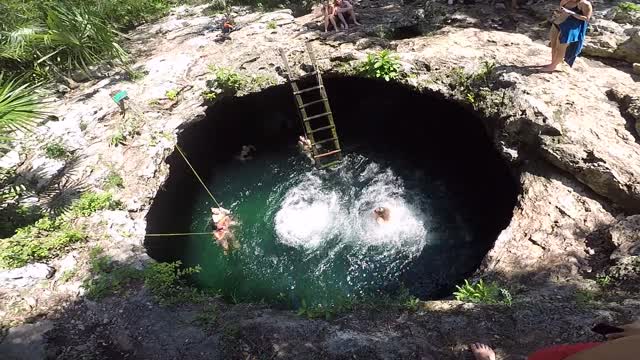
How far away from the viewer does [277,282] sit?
25.1ft

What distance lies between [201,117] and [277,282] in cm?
399

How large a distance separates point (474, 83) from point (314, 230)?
4.38 metres

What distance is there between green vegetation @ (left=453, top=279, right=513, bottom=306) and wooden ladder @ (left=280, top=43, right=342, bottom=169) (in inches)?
182

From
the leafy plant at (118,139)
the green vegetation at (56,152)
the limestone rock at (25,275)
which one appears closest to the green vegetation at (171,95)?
the leafy plant at (118,139)

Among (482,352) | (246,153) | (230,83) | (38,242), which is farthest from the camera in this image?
(246,153)

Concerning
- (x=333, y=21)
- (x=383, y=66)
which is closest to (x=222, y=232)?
(x=383, y=66)

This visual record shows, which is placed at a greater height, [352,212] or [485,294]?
[485,294]

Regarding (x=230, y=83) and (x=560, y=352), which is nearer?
(x=560, y=352)

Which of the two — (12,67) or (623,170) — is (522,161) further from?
(12,67)

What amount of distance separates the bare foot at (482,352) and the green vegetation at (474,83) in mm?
5030

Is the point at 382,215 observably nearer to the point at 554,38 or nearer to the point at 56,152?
the point at 554,38

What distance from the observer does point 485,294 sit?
5156mm

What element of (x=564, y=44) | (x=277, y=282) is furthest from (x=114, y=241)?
(x=564, y=44)

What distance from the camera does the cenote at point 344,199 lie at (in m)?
7.60
